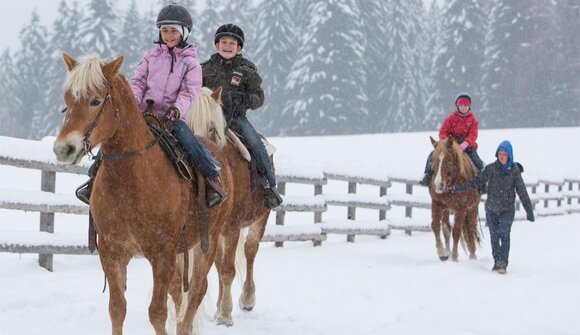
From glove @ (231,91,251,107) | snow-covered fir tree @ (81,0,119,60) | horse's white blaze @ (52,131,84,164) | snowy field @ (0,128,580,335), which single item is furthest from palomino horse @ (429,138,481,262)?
snow-covered fir tree @ (81,0,119,60)

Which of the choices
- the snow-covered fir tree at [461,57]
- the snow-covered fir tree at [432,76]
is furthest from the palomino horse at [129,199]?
the snow-covered fir tree at [461,57]

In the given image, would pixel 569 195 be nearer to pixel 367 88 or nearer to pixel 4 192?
pixel 4 192

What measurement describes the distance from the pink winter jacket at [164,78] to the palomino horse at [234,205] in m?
0.71

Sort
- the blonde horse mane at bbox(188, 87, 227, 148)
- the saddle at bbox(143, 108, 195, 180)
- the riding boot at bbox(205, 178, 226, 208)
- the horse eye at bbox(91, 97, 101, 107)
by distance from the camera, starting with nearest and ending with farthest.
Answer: the horse eye at bbox(91, 97, 101, 107) < the saddle at bbox(143, 108, 195, 180) < the riding boot at bbox(205, 178, 226, 208) < the blonde horse mane at bbox(188, 87, 227, 148)

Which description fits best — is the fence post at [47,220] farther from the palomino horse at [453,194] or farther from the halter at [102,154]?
the palomino horse at [453,194]

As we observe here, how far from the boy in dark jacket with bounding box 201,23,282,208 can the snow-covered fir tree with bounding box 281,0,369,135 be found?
147 feet

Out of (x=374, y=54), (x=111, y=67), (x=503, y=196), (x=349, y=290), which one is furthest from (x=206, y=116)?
(x=374, y=54)

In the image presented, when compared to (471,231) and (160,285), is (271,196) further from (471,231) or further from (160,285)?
(471,231)

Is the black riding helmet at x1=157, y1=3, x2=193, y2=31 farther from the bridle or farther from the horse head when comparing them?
the horse head

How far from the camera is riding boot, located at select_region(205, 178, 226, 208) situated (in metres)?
5.59

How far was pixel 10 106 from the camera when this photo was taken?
60.6 meters

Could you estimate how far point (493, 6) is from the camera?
5831 centimetres

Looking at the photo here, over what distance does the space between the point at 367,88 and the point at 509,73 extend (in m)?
11.6

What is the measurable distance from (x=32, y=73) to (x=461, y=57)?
37.3 m
